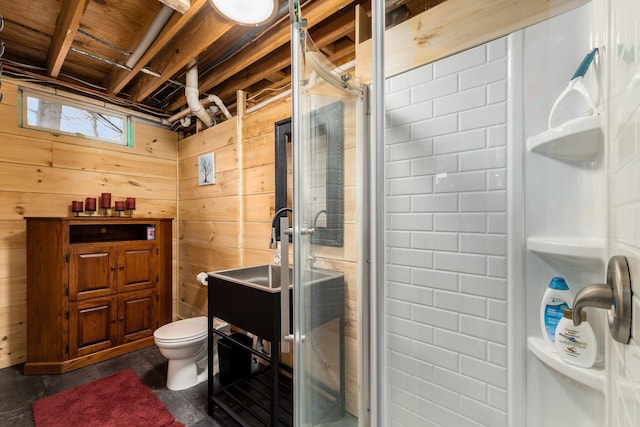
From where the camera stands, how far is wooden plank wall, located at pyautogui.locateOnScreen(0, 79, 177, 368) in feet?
7.41

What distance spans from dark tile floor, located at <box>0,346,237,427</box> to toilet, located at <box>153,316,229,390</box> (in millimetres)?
69

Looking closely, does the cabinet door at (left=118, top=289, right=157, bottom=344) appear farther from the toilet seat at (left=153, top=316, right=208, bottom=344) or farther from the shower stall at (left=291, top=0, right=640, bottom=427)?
the shower stall at (left=291, top=0, right=640, bottom=427)

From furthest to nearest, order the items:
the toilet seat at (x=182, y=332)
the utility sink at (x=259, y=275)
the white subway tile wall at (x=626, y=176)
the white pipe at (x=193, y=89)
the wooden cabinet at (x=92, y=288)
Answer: the white pipe at (x=193, y=89) < the wooden cabinet at (x=92, y=288) < the utility sink at (x=259, y=275) < the toilet seat at (x=182, y=332) < the white subway tile wall at (x=626, y=176)

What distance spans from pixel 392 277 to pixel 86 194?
2.84 m

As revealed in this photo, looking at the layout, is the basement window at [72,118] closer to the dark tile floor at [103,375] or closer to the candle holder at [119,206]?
the candle holder at [119,206]

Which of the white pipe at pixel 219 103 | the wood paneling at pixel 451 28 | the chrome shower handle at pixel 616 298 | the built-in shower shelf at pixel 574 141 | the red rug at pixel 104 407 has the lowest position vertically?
the red rug at pixel 104 407

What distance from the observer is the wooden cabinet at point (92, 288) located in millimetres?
2176

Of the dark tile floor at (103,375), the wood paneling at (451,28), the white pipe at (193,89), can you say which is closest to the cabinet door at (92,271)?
the dark tile floor at (103,375)

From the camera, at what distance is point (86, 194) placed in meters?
2.63

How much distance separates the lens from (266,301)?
1.48 meters

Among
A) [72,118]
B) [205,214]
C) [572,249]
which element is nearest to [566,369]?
[572,249]

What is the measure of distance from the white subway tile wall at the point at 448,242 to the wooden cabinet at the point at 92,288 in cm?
229

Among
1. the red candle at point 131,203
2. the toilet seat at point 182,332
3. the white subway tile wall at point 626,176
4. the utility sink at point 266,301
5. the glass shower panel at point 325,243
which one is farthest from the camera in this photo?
the red candle at point 131,203

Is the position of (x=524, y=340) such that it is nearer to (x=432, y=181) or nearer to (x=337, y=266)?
(x=432, y=181)
